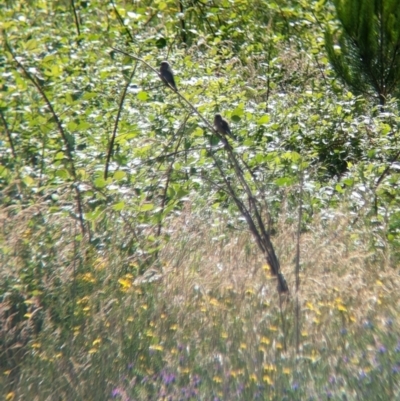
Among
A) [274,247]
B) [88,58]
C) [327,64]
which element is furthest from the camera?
[327,64]

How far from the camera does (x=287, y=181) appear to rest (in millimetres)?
5520

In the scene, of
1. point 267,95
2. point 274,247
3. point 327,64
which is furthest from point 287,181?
point 327,64

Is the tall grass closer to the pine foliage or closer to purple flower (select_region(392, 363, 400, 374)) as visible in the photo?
purple flower (select_region(392, 363, 400, 374))

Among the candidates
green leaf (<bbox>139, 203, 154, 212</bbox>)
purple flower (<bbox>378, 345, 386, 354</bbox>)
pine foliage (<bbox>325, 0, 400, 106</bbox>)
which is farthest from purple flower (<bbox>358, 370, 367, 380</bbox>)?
pine foliage (<bbox>325, 0, 400, 106</bbox>)

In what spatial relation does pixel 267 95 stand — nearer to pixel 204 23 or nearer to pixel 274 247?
pixel 204 23

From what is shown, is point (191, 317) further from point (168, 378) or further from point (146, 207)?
point (146, 207)

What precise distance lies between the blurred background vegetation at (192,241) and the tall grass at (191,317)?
1 cm

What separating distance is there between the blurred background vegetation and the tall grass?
0.03 feet

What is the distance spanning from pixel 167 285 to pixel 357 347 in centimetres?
105

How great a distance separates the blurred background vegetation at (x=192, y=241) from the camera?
362cm

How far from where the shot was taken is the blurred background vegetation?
362cm

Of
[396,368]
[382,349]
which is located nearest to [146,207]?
[382,349]

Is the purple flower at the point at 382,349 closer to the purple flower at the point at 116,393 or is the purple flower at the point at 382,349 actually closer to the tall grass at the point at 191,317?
the tall grass at the point at 191,317

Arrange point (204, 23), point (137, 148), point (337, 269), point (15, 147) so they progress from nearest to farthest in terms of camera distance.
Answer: point (337, 269), point (137, 148), point (15, 147), point (204, 23)
